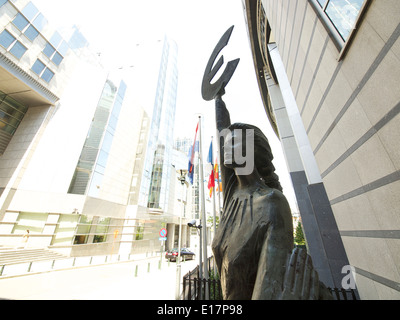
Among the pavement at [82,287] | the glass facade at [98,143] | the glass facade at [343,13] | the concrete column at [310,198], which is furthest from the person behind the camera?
the glass facade at [98,143]

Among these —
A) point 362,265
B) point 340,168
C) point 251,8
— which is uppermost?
point 251,8

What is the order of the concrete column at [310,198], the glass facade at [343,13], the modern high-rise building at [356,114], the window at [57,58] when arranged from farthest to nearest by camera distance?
1. the window at [57,58]
2. the concrete column at [310,198]
3. the glass facade at [343,13]
4. the modern high-rise building at [356,114]

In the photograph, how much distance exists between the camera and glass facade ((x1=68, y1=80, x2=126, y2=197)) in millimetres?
17516

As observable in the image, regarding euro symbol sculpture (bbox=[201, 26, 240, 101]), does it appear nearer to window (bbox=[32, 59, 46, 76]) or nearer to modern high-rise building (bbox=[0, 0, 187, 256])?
modern high-rise building (bbox=[0, 0, 187, 256])

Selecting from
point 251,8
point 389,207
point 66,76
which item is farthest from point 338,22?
point 66,76

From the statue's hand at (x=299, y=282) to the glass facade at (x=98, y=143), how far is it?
66.3 feet

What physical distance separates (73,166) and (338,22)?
21295 millimetres

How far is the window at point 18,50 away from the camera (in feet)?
47.1

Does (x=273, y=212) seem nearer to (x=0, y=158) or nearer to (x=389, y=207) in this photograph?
(x=389, y=207)

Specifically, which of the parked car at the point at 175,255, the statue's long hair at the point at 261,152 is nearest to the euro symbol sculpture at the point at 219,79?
the statue's long hair at the point at 261,152

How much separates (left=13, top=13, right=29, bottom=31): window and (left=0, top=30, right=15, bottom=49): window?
1347 mm

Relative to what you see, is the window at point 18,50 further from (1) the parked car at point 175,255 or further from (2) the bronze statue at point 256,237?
(1) the parked car at point 175,255

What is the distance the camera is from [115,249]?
18.8m

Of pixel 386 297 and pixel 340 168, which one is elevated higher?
pixel 340 168
